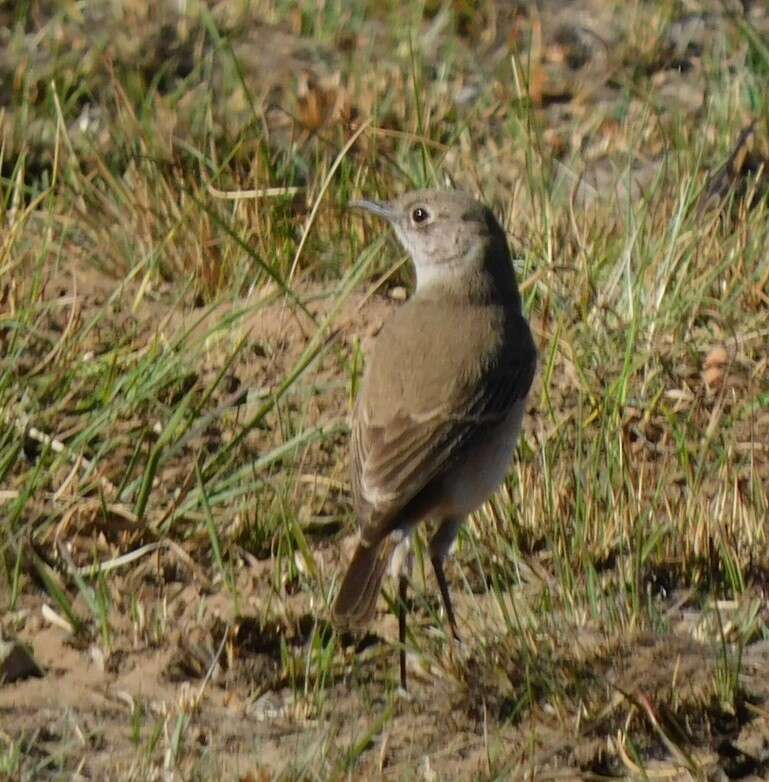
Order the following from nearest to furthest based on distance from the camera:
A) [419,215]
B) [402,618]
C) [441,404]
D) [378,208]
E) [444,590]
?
1. [402,618]
2. [444,590]
3. [441,404]
4. [419,215]
5. [378,208]

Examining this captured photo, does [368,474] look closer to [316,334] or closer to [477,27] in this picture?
[316,334]

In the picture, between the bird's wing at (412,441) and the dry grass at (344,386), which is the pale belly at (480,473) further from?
the dry grass at (344,386)

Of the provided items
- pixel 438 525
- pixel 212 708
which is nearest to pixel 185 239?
pixel 438 525

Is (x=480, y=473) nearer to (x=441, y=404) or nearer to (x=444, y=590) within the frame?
(x=441, y=404)

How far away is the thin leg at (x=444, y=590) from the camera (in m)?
5.70

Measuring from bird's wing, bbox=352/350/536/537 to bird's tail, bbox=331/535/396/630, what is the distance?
0.21ft

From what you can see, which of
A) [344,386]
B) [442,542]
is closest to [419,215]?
[344,386]

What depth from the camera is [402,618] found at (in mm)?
5707

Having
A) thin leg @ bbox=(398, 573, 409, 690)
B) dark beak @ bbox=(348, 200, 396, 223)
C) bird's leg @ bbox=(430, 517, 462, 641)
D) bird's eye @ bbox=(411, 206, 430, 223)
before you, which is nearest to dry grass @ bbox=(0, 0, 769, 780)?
thin leg @ bbox=(398, 573, 409, 690)

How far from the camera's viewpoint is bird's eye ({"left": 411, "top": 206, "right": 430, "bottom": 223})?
673cm

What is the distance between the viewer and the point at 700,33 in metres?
9.24

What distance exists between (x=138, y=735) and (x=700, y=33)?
5246 mm

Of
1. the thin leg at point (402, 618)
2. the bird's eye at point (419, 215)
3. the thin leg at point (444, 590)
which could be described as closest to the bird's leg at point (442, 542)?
the thin leg at point (444, 590)

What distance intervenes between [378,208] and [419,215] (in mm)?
204
